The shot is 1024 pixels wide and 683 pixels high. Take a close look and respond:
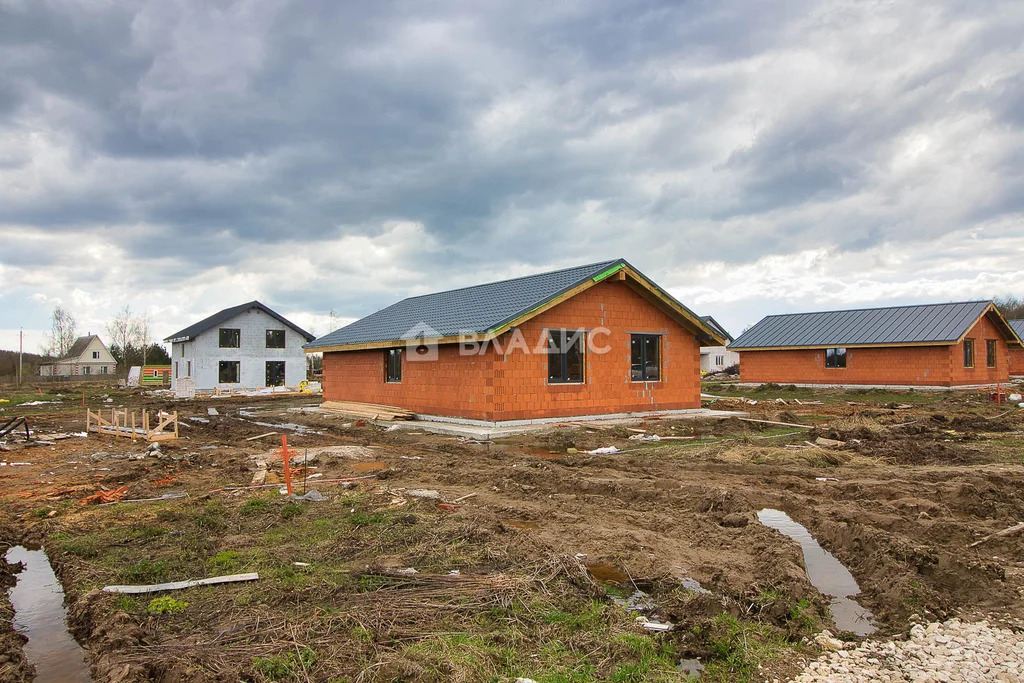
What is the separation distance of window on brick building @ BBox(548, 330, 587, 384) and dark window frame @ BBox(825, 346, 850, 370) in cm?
2042

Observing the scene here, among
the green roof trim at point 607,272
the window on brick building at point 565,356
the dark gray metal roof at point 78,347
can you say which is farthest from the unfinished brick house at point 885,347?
the dark gray metal roof at point 78,347

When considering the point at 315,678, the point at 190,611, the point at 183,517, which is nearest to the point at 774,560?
the point at 315,678

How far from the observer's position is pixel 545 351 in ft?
Result: 59.6

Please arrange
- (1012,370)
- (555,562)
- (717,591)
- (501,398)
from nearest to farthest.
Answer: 1. (717,591)
2. (555,562)
3. (501,398)
4. (1012,370)

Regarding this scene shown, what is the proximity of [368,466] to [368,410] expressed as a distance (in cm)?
949

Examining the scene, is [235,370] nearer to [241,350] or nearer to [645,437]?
[241,350]

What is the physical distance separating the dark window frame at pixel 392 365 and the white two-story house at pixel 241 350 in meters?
24.9

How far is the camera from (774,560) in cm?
633

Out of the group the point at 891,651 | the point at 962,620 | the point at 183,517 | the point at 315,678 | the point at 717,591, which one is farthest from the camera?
the point at 183,517

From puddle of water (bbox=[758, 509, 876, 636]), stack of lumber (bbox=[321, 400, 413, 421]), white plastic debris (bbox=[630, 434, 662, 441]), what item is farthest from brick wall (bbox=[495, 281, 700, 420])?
puddle of water (bbox=[758, 509, 876, 636])

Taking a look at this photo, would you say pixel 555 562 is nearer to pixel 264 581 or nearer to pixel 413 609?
pixel 413 609

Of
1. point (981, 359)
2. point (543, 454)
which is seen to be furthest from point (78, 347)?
point (981, 359)

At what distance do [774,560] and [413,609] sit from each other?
3.32m

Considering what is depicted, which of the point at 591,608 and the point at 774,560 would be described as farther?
the point at 774,560
